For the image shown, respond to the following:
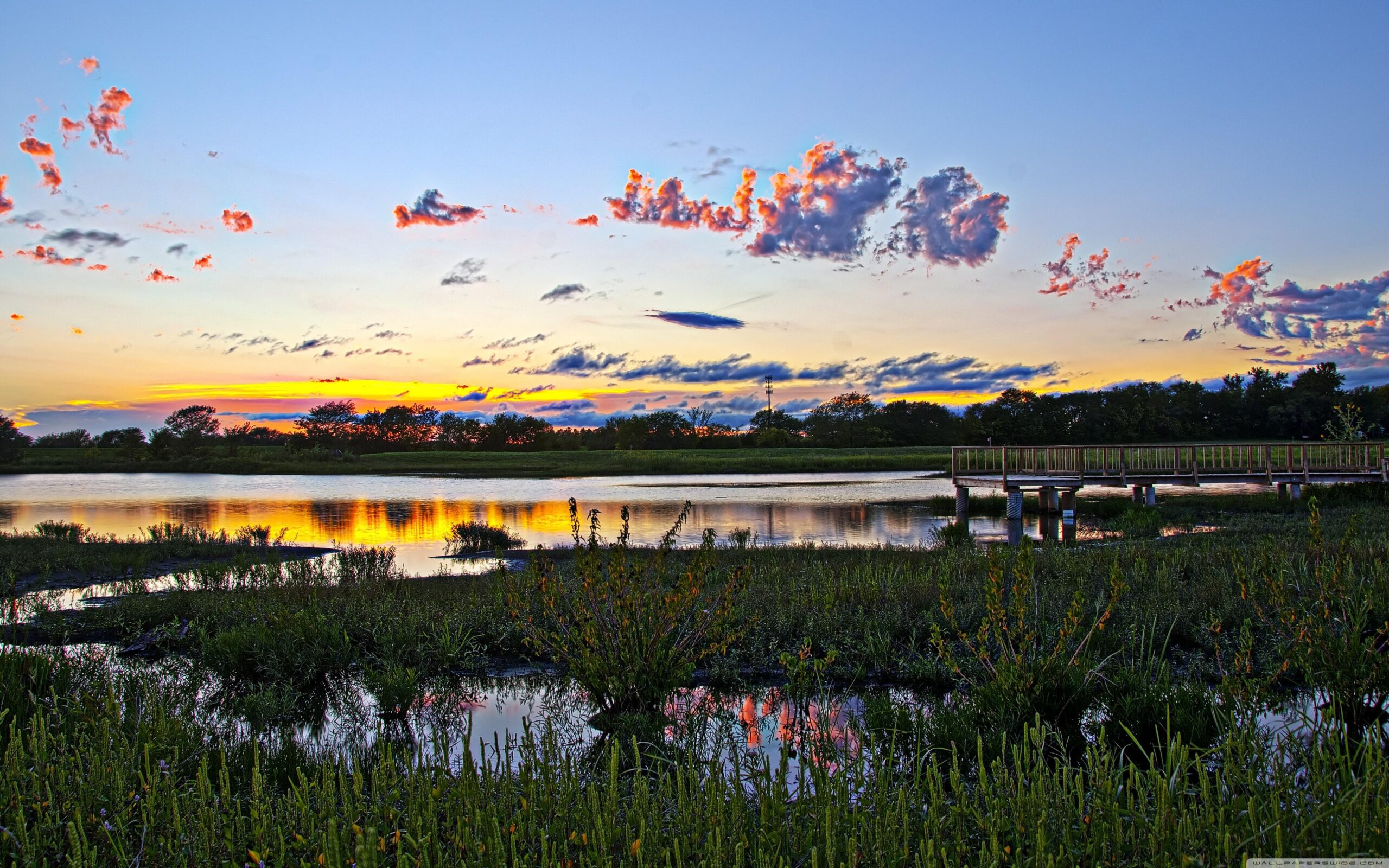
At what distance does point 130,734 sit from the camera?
521 cm

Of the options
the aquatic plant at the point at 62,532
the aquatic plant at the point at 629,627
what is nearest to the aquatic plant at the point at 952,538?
the aquatic plant at the point at 629,627

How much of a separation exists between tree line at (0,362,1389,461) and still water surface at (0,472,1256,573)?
41.8 metres

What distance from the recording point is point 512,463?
86.4 meters

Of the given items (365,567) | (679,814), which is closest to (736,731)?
(679,814)

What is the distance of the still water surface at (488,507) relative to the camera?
25.6m

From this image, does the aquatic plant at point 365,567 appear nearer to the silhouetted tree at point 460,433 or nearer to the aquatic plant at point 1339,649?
the aquatic plant at point 1339,649

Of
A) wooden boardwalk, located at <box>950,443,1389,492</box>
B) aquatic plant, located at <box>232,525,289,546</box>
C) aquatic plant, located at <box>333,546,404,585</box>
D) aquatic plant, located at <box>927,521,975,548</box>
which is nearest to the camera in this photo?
aquatic plant, located at <box>333,546,404,585</box>

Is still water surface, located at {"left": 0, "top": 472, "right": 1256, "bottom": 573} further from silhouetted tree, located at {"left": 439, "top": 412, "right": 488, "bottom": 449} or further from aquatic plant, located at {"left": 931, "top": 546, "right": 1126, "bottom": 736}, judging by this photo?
silhouetted tree, located at {"left": 439, "top": 412, "right": 488, "bottom": 449}

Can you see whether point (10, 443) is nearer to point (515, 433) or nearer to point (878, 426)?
point (515, 433)

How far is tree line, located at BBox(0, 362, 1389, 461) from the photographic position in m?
93.8

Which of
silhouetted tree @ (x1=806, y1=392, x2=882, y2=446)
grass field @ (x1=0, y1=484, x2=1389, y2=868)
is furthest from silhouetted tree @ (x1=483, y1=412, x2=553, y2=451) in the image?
grass field @ (x1=0, y1=484, x2=1389, y2=868)

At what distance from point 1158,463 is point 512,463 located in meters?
66.7

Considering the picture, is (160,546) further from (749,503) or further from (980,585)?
(749,503)

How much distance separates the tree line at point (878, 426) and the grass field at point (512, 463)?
173 inches
